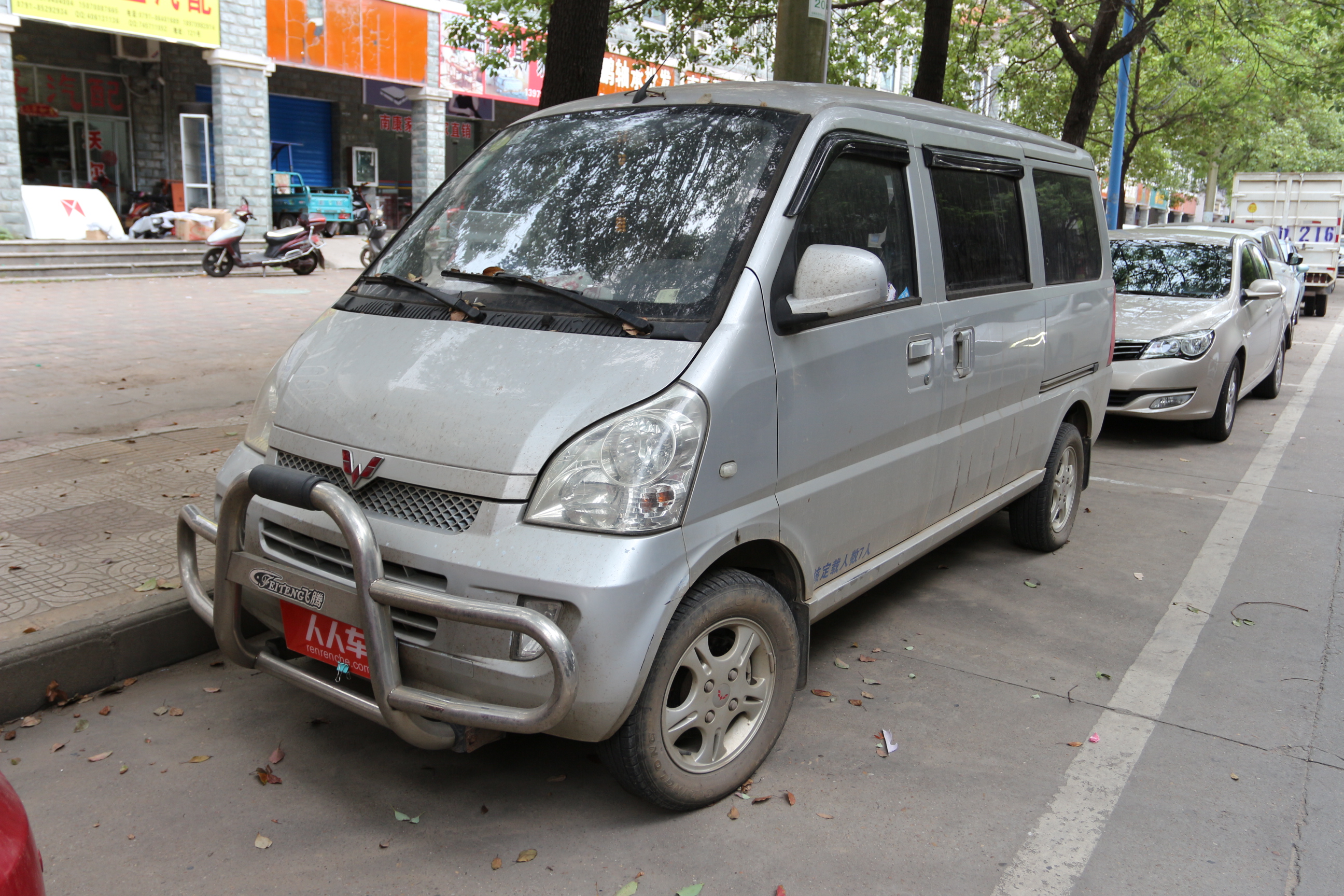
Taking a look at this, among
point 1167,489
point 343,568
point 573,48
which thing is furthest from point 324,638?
point 1167,489

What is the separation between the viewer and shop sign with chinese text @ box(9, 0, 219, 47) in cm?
1661

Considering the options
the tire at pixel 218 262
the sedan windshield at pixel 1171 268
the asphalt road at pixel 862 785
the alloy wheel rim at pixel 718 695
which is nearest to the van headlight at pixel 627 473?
the alloy wheel rim at pixel 718 695

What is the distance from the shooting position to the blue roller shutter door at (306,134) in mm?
23922

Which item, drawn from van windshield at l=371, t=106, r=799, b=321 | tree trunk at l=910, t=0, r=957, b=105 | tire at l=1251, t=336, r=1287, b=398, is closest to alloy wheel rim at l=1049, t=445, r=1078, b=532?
van windshield at l=371, t=106, r=799, b=321

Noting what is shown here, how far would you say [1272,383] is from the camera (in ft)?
37.1

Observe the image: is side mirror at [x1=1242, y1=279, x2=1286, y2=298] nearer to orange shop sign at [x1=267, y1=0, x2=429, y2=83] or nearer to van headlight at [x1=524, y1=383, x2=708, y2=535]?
Result: van headlight at [x1=524, y1=383, x2=708, y2=535]

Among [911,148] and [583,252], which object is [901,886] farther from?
[911,148]

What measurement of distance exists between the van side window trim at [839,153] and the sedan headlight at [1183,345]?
5.43 m

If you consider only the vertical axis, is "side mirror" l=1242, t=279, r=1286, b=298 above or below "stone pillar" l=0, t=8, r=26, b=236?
below

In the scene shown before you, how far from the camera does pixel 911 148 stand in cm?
398

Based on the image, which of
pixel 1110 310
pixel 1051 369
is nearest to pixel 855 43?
pixel 1110 310

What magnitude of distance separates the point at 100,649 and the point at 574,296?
2.20 meters

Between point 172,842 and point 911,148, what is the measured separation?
10.9 ft

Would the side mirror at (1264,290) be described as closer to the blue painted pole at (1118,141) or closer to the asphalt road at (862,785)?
the asphalt road at (862,785)
